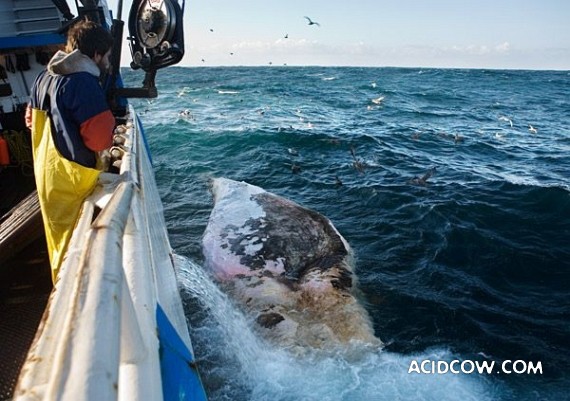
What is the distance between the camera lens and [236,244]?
6.44 metres

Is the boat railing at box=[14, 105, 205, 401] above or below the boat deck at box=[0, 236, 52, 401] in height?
above

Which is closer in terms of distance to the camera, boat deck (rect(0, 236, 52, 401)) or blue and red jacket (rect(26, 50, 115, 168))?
blue and red jacket (rect(26, 50, 115, 168))

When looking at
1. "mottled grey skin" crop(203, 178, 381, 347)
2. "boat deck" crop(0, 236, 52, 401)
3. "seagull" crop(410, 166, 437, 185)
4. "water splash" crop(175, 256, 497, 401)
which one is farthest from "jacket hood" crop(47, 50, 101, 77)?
"seagull" crop(410, 166, 437, 185)

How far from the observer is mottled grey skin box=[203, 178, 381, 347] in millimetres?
4832

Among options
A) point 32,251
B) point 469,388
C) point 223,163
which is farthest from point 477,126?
point 32,251

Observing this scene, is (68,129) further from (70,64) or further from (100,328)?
(100,328)

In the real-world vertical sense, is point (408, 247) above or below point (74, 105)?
below

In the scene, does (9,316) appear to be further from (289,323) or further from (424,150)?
(424,150)

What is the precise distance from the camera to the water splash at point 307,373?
13.4 ft

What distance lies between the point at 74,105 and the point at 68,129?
0.56 ft

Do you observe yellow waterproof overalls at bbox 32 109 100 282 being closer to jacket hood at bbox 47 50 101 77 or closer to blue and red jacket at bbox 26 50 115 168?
blue and red jacket at bbox 26 50 115 168

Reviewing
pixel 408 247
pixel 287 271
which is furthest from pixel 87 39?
pixel 408 247

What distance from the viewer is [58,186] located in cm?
246

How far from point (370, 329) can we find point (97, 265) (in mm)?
4451
